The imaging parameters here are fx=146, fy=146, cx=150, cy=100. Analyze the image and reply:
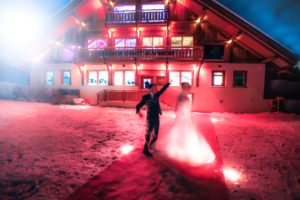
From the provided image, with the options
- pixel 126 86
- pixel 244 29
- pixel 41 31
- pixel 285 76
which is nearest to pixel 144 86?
pixel 126 86

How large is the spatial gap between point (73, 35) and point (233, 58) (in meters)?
17.5

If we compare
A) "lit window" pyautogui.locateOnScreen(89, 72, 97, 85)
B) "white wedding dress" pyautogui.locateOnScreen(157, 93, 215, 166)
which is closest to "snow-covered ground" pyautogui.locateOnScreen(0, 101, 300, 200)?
"white wedding dress" pyautogui.locateOnScreen(157, 93, 215, 166)

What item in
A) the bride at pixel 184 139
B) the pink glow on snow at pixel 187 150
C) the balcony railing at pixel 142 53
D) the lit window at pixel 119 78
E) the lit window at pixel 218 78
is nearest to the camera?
the pink glow on snow at pixel 187 150

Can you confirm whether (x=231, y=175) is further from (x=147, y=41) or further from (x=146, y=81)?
(x=147, y=41)

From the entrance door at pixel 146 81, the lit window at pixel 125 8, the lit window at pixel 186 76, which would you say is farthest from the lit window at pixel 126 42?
the lit window at pixel 186 76

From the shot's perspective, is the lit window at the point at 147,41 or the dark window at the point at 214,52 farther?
the lit window at the point at 147,41

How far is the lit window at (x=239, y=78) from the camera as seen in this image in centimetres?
1438

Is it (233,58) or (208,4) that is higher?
(208,4)

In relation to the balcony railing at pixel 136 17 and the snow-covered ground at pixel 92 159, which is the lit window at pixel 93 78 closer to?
the balcony railing at pixel 136 17

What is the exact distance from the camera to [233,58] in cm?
1432

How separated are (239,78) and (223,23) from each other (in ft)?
17.9

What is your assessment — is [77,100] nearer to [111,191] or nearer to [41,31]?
[41,31]

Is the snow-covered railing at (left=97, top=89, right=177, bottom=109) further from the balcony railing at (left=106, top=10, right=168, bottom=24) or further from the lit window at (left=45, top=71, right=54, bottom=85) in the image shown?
the balcony railing at (left=106, top=10, right=168, bottom=24)

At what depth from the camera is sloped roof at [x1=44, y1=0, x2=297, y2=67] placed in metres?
12.3
